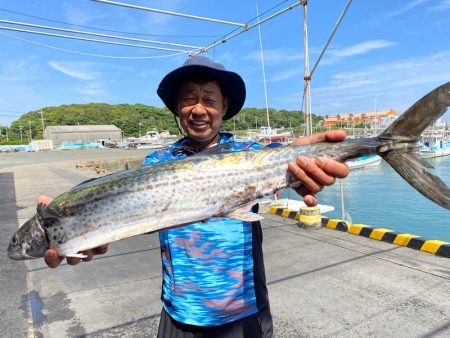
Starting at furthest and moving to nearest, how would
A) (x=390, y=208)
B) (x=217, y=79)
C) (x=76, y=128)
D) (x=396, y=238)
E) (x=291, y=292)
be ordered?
(x=76, y=128) < (x=390, y=208) < (x=396, y=238) < (x=291, y=292) < (x=217, y=79)

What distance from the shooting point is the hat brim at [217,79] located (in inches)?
84.0

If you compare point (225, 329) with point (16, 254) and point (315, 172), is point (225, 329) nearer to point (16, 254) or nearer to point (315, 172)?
point (315, 172)

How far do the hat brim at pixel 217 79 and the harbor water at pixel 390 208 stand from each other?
264 inches

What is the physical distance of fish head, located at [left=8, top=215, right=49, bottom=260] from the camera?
78.0 inches

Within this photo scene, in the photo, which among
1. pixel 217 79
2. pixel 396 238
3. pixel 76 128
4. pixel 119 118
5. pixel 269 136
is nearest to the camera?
pixel 217 79

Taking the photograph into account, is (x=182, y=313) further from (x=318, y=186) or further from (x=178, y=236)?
(x=318, y=186)

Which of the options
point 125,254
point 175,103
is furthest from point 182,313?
point 125,254

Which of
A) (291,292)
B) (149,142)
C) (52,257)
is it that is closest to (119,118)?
(149,142)

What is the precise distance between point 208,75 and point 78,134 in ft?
370

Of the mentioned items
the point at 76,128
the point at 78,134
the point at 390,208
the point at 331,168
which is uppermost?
the point at 76,128

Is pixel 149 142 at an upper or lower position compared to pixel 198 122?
lower

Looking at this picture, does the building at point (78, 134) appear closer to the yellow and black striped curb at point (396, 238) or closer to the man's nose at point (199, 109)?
the yellow and black striped curb at point (396, 238)

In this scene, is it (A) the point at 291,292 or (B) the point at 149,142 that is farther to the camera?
(B) the point at 149,142

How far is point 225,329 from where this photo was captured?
1944mm
